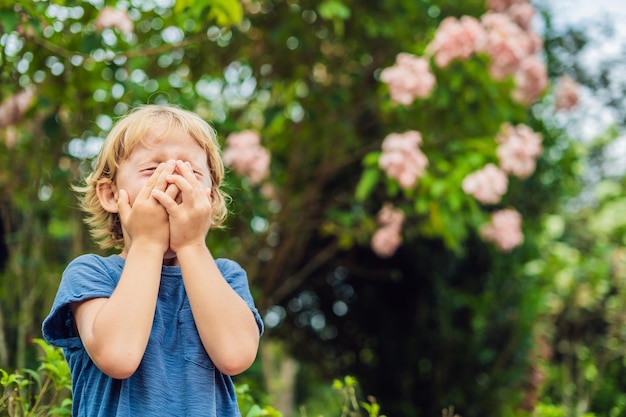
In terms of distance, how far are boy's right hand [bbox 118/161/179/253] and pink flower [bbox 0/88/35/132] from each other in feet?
8.39

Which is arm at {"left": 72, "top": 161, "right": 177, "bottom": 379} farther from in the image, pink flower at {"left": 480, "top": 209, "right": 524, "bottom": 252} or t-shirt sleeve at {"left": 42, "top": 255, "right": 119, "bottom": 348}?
pink flower at {"left": 480, "top": 209, "right": 524, "bottom": 252}

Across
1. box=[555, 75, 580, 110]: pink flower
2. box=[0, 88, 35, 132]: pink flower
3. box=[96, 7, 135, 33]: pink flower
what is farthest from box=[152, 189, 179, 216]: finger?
box=[555, 75, 580, 110]: pink flower

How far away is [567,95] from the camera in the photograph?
17.6ft

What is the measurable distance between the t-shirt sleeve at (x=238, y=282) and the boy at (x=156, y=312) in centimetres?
3

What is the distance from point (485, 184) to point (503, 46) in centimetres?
78

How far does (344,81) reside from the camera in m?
5.27

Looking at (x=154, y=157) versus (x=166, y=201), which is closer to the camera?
(x=166, y=201)

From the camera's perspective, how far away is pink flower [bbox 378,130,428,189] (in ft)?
13.5

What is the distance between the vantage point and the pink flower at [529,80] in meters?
4.56

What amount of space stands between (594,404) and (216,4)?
5.31 m

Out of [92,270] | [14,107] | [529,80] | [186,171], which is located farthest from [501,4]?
[92,270]

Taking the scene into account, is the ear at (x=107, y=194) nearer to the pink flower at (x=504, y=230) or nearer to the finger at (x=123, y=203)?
the finger at (x=123, y=203)

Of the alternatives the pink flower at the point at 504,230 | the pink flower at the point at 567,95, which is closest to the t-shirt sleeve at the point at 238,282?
the pink flower at the point at 504,230

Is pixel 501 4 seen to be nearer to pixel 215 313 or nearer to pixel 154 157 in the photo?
pixel 154 157
